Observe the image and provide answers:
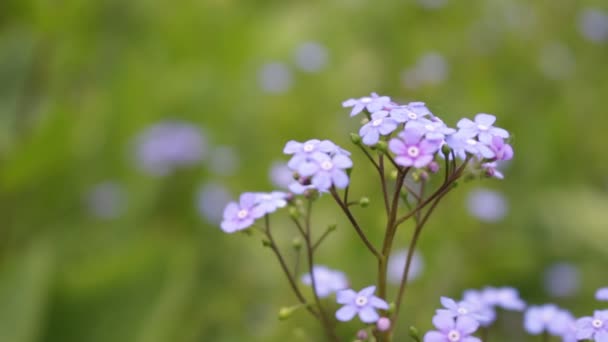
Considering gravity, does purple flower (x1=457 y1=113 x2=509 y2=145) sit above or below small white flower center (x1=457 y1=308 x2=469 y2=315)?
above

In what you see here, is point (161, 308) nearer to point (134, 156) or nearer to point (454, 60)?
point (134, 156)

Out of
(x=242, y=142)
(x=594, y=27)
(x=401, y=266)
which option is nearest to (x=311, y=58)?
(x=242, y=142)

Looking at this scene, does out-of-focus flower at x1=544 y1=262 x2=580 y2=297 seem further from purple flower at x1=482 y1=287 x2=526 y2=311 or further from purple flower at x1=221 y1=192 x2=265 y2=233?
purple flower at x1=221 y1=192 x2=265 y2=233

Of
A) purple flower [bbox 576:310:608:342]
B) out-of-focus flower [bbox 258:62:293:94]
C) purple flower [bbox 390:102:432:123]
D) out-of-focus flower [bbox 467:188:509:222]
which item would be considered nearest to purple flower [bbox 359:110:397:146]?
purple flower [bbox 390:102:432:123]

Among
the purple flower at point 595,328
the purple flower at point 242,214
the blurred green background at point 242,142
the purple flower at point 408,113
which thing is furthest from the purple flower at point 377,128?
the blurred green background at point 242,142

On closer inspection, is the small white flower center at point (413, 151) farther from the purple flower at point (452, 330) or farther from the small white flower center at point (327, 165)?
the purple flower at point (452, 330)

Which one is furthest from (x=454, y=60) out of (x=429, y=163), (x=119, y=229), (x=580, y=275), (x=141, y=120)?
(x=429, y=163)
